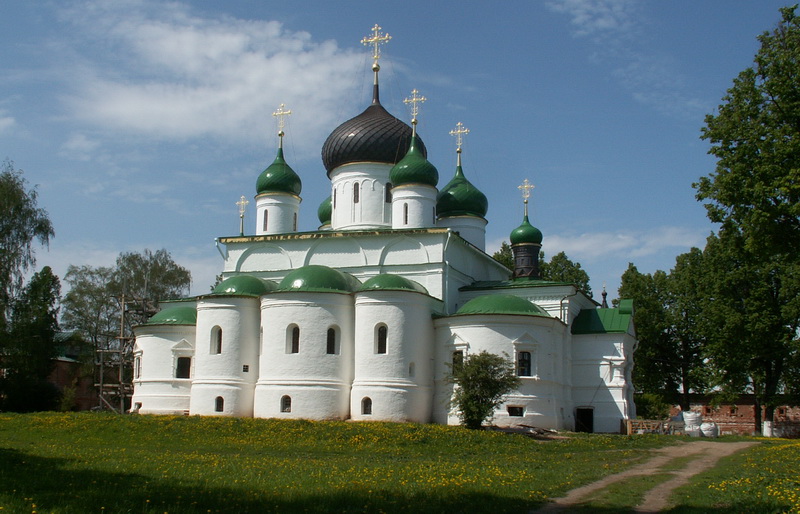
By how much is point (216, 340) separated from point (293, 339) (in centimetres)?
305

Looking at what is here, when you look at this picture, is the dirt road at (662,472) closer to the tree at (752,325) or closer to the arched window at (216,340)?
the tree at (752,325)

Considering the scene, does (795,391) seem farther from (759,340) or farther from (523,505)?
(523,505)

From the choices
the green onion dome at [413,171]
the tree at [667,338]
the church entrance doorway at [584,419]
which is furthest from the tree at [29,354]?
the tree at [667,338]

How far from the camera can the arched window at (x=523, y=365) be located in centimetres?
2753

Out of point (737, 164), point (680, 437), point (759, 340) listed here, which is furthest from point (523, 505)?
point (759, 340)

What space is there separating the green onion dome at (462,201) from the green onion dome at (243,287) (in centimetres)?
1082

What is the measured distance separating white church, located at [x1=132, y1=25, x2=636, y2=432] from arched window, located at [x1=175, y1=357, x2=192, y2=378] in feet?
0.12

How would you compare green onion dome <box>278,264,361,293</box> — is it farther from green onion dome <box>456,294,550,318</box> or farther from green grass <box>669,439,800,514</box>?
green grass <box>669,439,800,514</box>

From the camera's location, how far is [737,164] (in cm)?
1895

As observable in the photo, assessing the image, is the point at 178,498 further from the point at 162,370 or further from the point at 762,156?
the point at 162,370

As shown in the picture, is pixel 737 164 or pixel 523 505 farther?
pixel 737 164

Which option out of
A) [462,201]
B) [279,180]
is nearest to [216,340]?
[279,180]

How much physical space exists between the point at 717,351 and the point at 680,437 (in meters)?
8.92

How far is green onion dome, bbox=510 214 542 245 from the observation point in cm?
3609
